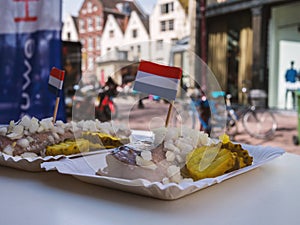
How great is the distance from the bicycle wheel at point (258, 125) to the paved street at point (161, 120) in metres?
0.06

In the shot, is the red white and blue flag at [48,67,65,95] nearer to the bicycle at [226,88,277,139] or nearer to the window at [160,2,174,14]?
A: the bicycle at [226,88,277,139]

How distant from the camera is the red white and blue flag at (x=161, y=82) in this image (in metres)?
0.47

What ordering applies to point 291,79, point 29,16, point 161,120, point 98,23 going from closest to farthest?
point 161,120
point 29,16
point 291,79
point 98,23

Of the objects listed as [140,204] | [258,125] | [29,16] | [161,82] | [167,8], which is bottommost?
[258,125]

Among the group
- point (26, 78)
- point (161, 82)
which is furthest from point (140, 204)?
point (26, 78)

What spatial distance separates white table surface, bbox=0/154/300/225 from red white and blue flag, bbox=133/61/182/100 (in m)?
0.13

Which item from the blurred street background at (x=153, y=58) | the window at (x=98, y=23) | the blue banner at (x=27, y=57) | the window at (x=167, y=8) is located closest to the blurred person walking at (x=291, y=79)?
the blurred street background at (x=153, y=58)

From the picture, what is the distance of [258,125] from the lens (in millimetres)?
4078

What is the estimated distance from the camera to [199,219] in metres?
0.39

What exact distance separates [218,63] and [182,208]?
21.2 ft

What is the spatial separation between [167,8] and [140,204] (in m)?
5.69

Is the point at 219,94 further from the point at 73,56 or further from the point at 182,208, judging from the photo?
the point at 73,56

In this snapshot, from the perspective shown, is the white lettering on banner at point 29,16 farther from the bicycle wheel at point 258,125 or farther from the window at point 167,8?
the window at point 167,8

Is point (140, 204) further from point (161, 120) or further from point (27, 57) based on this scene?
point (27, 57)
